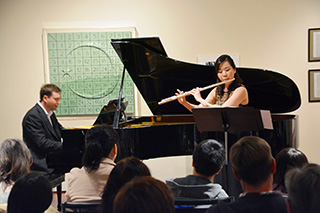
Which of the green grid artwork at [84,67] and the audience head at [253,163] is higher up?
the green grid artwork at [84,67]

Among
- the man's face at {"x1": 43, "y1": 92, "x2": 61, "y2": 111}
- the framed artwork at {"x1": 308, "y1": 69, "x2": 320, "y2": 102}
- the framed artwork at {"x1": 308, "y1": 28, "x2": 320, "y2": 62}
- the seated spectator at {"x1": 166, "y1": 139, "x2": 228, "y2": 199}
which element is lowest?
the seated spectator at {"x1": 166, "y1": 139, "x2": 228, "y2": 199}

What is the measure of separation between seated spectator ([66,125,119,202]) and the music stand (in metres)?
0.87

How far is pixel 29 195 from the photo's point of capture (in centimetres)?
144

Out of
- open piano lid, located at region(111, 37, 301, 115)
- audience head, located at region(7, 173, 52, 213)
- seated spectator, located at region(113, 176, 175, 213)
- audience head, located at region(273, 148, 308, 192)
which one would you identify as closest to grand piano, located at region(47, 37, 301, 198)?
open piano lid, located at region(111, 37, 301, 115)

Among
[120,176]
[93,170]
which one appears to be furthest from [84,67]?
[120,176]

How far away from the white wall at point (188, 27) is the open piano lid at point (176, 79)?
104 cm

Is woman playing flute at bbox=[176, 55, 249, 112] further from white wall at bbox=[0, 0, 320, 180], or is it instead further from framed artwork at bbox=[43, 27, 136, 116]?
framed artwork at bbox=[43, 27, 136, 116]

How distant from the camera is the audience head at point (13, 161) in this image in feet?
7.19

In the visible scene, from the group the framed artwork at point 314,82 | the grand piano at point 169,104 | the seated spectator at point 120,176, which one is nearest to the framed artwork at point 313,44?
the framed artwork at point 314,82

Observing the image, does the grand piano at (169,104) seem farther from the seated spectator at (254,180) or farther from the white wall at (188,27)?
the seated spectator at (254,180)

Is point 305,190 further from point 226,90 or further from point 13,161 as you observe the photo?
point 226,90

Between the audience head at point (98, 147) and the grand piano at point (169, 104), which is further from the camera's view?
the grand piano at point (169, 104)

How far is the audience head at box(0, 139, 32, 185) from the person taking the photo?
2.19 m

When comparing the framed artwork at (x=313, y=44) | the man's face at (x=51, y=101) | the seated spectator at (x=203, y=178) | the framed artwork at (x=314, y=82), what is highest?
the framed artwork at (x=313, y=44)
